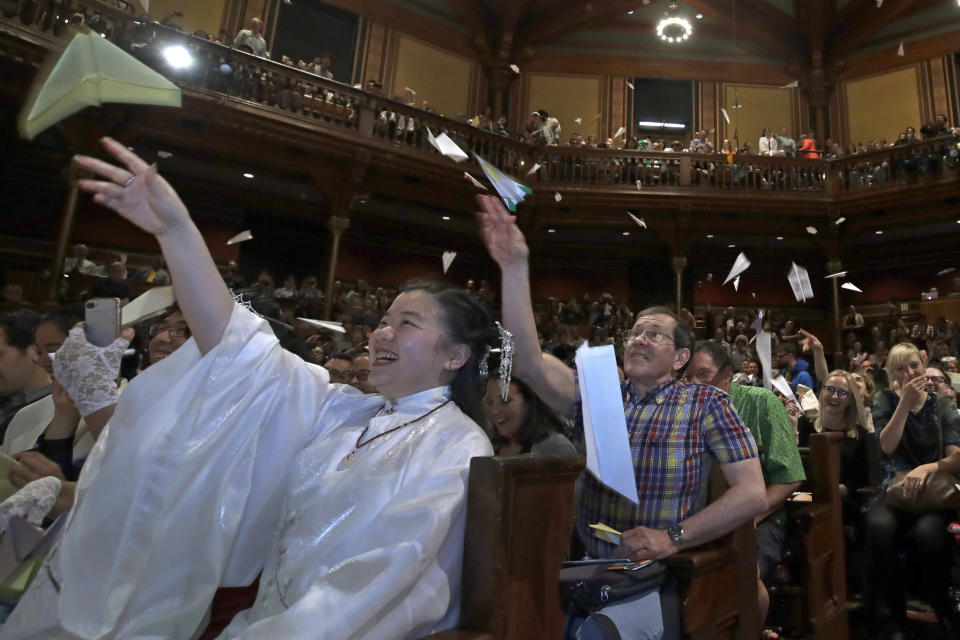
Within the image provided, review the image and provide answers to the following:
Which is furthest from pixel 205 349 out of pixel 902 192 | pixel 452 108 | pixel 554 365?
pixel 452 108

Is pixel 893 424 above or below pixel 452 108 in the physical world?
below

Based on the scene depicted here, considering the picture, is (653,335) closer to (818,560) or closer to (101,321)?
(818,560)

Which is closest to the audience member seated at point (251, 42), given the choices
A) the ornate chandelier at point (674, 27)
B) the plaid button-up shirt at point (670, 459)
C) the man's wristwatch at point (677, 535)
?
the ornate chandelier at point (674, 27)

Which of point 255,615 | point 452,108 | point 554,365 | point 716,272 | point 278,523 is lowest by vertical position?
point 255,615

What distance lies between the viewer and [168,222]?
122cm

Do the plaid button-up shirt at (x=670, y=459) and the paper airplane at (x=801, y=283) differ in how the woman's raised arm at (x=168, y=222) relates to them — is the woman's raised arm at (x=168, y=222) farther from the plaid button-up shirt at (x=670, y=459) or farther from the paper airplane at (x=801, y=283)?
the paper airplane at (x=801, y=283)

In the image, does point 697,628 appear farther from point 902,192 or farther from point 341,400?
point 902,192

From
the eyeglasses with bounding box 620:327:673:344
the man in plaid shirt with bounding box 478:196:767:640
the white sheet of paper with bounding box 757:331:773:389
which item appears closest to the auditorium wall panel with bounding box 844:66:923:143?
the white sheet of paper with bounding box 757:331:773:389

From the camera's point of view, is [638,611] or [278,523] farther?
[638,611]

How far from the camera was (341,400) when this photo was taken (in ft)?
4.91

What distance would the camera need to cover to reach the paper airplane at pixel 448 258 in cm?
1234

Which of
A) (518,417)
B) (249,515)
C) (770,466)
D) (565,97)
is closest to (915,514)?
(770,466)

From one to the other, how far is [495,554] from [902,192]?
1189 centimetres

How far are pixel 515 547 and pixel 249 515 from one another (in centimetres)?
59
